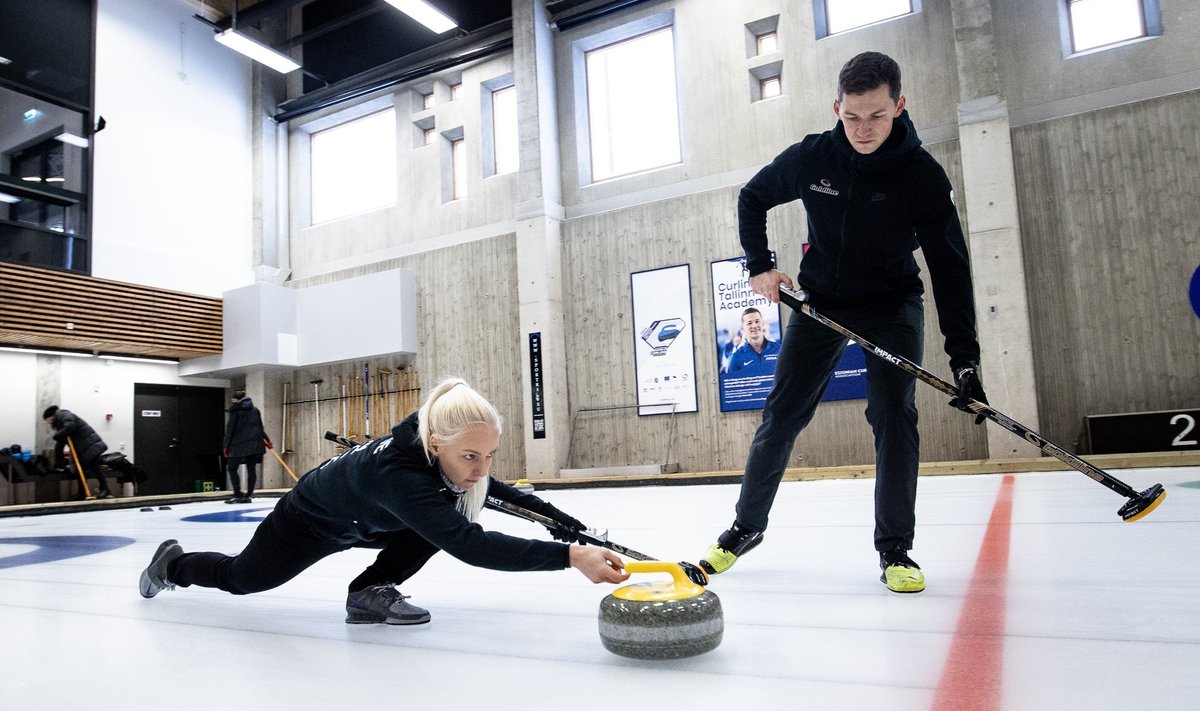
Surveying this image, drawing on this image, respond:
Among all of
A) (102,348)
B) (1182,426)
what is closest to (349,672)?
(1182,426)

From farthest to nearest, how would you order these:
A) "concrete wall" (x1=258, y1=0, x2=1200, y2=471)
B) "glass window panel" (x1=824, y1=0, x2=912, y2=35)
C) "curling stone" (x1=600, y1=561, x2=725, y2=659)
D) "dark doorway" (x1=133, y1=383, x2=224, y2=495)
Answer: "dark doorway" (x1=133, y1=383, x2=224, y2=495) < "glass window panel" (x1=824, y1=0, x2=912, y2=35) < "concrete wall" (x1=258, y1=0, x2=1200, y2=471) < "curling stone" (x1=600, y1=561, x2=725, y2=659)

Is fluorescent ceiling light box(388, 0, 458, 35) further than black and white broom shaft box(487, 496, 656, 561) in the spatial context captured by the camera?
Yes

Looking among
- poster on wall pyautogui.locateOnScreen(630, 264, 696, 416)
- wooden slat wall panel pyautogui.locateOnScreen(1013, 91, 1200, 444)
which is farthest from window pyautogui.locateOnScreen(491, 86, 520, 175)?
wooden slat wall panel pyautogui.locateOnScreen(1013, 91, 1200, 444)

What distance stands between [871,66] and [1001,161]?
725 centimetres

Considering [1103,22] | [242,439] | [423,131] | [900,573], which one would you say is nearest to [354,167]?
[423,131]

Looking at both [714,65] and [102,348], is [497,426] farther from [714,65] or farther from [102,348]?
[102,348]

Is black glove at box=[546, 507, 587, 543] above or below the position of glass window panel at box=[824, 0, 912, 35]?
below

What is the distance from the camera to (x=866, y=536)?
294 cm

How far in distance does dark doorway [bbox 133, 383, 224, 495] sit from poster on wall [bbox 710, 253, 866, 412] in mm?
8789

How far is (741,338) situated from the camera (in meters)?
9.27

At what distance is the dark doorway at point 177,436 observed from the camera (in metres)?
12.0

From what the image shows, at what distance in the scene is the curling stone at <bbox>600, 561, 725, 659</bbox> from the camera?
1.28 metres

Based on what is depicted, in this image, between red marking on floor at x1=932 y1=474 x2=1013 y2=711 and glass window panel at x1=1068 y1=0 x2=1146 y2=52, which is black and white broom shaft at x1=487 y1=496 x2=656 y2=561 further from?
glass window panel at x1=1068 y1=0 x2=1146 y2=52

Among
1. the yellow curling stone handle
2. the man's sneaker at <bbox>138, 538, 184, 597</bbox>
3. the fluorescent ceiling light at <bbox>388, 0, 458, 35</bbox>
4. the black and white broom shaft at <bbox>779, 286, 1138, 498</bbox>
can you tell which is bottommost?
the man's sneaker at <bbox>138, 538, 184, 597</bbox>
